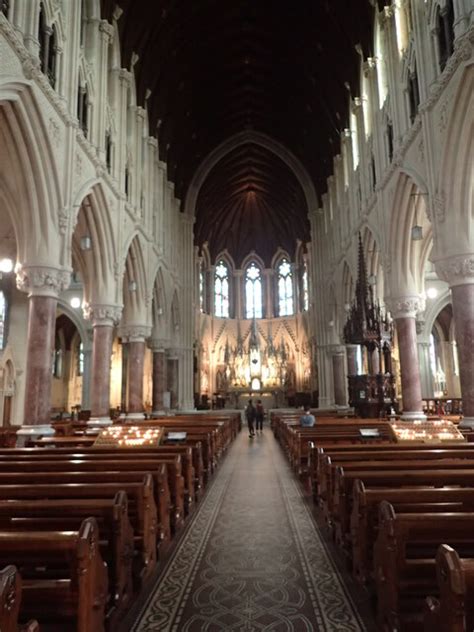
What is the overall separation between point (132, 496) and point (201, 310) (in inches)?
1482

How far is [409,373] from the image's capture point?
1455cm

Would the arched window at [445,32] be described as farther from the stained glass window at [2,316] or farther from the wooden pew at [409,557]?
the stained glass window at [2,316]

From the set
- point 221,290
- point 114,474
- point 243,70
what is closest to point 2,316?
point 243,70

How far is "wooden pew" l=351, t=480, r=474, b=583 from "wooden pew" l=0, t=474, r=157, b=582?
6.27 feet

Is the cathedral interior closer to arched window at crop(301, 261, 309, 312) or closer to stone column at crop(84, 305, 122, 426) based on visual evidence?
stone column at crop(84, 305, 122, 426)

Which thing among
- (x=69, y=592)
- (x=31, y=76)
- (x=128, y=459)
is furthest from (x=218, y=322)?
(x=69, y=592)

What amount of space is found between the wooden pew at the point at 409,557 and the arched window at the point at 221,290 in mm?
42332

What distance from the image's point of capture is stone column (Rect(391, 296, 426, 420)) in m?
14.3

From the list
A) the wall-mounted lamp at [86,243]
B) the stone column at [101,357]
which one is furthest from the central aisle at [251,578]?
the wall-mounted lamp at [86,243]

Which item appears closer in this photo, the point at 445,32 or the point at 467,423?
the point at 467,423

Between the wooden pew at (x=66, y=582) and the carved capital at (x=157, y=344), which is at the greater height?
the carved capital at (x=157, y=344)

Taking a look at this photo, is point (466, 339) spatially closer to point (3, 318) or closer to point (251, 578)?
point (251, 578)

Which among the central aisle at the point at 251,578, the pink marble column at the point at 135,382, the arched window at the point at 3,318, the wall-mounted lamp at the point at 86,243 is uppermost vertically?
the wall-mounted lamp at the point at 86,243

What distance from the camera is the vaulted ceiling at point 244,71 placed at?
20188mm
